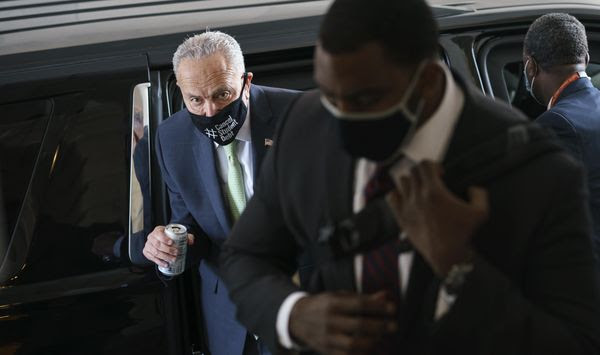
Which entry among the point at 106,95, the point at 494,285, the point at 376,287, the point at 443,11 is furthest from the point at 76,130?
the point at 494,285

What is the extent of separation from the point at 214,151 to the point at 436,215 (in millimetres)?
1662

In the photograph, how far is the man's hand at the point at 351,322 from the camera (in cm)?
142

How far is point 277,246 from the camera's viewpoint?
169cm

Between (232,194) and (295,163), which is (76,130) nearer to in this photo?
(232,194)

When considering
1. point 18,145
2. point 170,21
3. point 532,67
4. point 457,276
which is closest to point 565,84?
point 532,67

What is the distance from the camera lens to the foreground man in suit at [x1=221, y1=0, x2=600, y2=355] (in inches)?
54.5

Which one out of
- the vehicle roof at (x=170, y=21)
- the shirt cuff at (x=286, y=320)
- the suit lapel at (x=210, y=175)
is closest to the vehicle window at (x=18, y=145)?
the vehicle roof at (x=170, y=21)

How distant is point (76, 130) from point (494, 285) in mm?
1999

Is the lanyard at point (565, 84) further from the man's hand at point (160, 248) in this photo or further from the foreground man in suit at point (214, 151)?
the man's hand at point (160, 248)

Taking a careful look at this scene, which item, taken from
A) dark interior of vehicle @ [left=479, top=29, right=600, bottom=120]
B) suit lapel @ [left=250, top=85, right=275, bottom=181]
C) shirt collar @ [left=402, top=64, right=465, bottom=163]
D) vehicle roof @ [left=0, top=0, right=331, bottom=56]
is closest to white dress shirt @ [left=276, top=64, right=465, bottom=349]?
shirt collar @ [left=402, top=64, right=465, bottom=163]

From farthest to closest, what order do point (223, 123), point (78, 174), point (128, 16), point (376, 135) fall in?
point (128, 16)
point (78, 174)
point (223, 123)
point (376, 135)

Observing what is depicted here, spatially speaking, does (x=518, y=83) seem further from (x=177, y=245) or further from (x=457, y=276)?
(x=457, y=276)

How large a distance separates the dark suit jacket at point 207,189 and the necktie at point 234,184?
0.12 feet

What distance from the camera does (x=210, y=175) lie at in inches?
113
